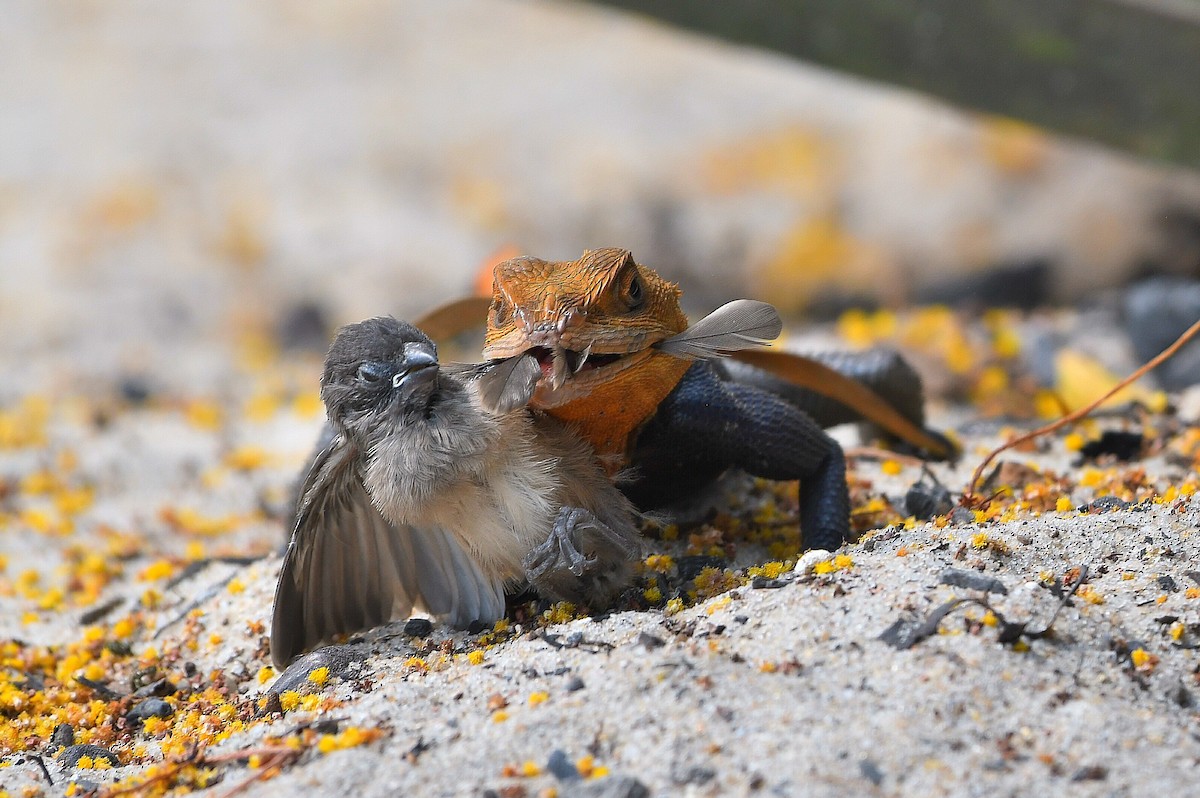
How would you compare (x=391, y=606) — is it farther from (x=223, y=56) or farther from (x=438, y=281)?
(x=223, y=56)

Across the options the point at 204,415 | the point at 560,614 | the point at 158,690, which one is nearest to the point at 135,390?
the point at 204,415

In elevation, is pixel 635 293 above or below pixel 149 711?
above

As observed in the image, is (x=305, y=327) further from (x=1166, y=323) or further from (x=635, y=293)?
(x=635, y=293)

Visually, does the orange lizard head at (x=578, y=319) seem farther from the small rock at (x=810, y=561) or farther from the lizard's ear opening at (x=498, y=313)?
the small rock at (x=810, y=561)

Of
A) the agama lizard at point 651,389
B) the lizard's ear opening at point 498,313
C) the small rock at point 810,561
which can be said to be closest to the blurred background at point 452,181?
the agama lizard at point 651,389

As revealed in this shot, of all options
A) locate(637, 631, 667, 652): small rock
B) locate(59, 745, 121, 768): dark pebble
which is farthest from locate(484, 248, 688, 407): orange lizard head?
locate(59, 745, 121, 768): dark pebble

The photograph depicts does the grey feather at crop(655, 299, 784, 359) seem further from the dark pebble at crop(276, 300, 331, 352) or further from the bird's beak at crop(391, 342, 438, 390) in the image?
the dark pebble at crop(276, 300, 331, 352)
